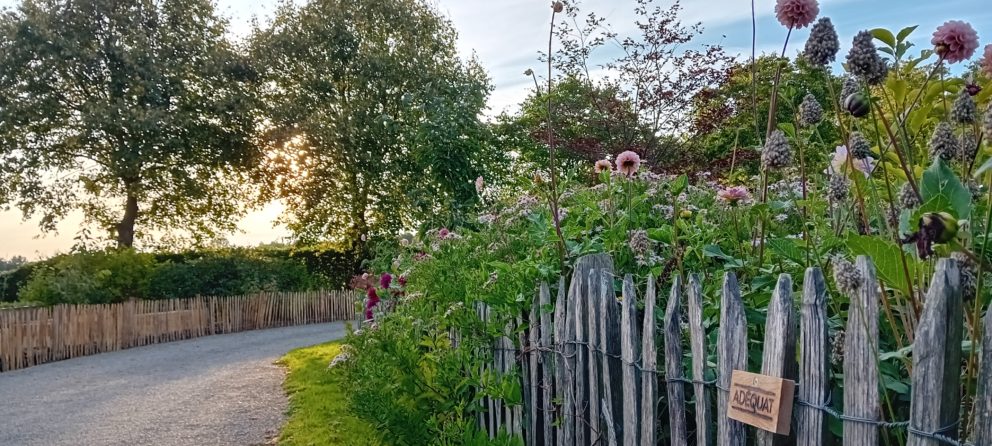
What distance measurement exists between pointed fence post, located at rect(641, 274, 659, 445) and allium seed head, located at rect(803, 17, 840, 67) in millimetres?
850

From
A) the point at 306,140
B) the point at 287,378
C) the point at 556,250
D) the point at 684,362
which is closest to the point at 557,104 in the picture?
the point at 306,140

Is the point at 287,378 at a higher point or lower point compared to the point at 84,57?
lower

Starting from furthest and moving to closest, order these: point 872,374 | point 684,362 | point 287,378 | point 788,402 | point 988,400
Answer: point 287,378 < point 684,362 < point 788,402 < point 872,374 < point 988,400

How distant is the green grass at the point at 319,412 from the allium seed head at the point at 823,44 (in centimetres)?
316

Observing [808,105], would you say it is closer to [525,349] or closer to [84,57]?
[525,349]

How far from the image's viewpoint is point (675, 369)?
6.94ft

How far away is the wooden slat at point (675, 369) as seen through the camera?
2.11m

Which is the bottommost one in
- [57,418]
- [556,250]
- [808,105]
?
[57,418]

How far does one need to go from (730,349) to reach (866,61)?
0.76 m

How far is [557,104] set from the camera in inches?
763

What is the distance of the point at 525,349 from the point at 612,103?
1049cm

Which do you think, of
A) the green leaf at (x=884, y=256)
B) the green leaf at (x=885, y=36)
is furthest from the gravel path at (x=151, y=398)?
the green leaf at (x=885, y=36)

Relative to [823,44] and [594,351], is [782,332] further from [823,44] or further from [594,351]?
[594,351]

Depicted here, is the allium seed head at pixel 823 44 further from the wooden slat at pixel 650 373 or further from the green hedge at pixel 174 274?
the green hedge at pixel 174 274
